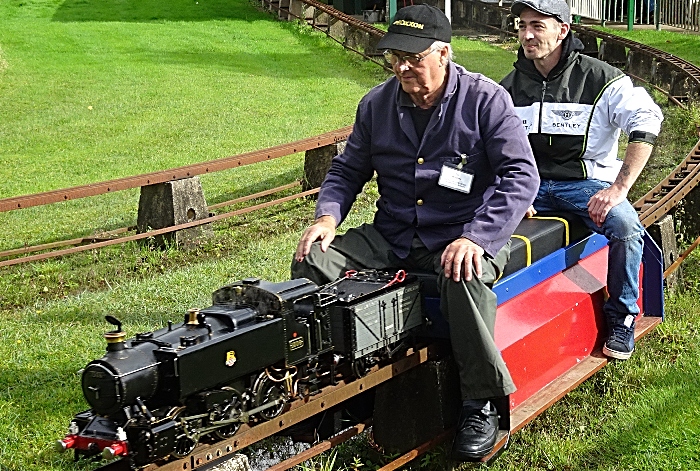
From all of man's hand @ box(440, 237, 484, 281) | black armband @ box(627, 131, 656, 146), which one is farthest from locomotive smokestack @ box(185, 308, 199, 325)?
black armband @ box(627, 131, 656, 146)

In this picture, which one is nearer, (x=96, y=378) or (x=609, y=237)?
(x=96, y=378)

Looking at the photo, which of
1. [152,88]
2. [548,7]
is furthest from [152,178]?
[152,88]

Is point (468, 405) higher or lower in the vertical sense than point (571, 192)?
lower

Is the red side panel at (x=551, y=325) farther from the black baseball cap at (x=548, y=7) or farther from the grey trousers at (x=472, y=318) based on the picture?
the black baseball cap at (x=548, y=7)

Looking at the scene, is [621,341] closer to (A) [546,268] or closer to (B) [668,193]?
(A) [546,268]

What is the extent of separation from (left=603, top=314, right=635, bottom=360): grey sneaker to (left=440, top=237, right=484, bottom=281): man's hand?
1517mm

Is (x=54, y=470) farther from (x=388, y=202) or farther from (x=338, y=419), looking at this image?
(x=388, y=202)

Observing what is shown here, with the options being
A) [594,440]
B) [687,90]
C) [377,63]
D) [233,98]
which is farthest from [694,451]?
[377,63]

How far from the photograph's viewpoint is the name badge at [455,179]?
15.1ft

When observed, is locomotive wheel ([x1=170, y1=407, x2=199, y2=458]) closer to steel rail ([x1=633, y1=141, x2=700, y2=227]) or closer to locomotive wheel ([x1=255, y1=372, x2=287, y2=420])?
locomotive wheel ([x1=255, y1=372, x2=287, y2=420])

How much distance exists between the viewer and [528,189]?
4.52 metres

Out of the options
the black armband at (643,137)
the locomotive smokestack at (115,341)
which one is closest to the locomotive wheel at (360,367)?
the locomotive smokestack at (115,341)

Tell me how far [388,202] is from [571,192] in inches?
52.9

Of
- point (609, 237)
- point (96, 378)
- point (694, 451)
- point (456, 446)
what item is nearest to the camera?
point (96, 378)
